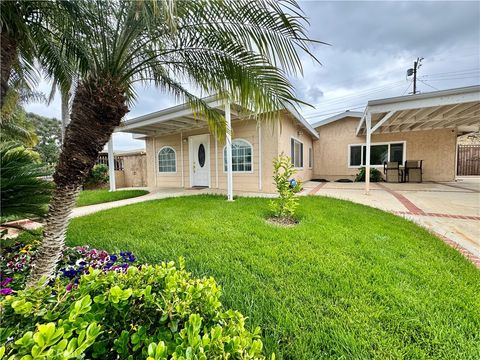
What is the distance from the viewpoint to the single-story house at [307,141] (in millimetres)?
7691

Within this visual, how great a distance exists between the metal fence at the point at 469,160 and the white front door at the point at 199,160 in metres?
19.2

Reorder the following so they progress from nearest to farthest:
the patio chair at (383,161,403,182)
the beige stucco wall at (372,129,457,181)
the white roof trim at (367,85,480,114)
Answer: the white roof trim at (367,85,480,114)
the beige stucco wall at (372,129,457,181)
the patio chair at (383,161,403,182)

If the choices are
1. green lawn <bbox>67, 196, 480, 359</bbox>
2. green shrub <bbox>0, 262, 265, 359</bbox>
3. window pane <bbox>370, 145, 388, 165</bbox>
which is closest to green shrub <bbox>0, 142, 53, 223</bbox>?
green shrub <bbox>0, 262, 265, 359</bbox>

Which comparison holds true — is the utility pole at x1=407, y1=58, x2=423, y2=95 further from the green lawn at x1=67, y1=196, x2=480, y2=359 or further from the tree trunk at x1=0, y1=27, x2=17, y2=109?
the tree trunk at x1=0, y1=27, x2=17, y2=109

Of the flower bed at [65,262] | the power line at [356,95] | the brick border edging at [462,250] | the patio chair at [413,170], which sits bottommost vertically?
the brick border edging at [462,250]

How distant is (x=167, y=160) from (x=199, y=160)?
2.17m

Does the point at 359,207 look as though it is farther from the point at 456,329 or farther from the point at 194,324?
the point at 194,324

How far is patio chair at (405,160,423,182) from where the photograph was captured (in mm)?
12327

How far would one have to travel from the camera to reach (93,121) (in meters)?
1.97

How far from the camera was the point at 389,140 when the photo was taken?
1329 cm

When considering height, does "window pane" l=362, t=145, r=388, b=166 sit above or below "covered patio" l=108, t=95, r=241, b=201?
below

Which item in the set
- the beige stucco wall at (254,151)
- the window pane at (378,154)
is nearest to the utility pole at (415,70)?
the window pane at (378,154)

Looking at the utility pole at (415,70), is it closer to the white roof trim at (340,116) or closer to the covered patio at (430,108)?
the covered patio at (430,108)

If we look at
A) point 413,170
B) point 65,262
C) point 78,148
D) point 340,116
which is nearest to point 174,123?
point 65,262
